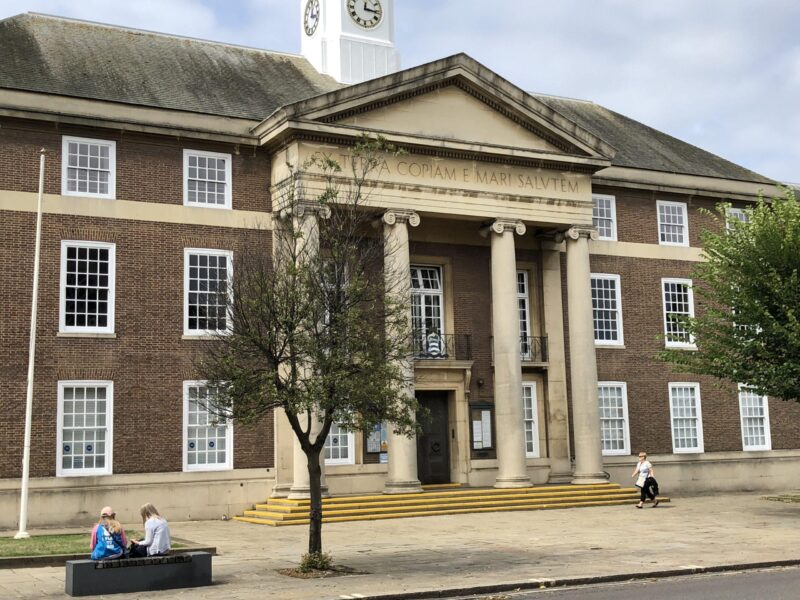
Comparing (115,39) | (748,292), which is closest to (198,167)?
(115,39)

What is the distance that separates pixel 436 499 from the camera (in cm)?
2594

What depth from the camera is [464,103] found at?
95.3ft

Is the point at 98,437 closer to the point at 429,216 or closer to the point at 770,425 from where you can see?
the point at 429,216

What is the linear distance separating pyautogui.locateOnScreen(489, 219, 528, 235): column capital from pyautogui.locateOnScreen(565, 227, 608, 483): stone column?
1862mm

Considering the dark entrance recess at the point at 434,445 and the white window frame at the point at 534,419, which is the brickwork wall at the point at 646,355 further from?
the dark entrance recess at the point at 434,445

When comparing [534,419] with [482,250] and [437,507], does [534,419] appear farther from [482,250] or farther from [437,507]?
[437,507]

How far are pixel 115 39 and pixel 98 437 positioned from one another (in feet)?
40.7

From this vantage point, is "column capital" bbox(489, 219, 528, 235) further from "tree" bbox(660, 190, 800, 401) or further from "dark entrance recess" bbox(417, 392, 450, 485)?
"tree" bbox(660, 190, 800, 401)

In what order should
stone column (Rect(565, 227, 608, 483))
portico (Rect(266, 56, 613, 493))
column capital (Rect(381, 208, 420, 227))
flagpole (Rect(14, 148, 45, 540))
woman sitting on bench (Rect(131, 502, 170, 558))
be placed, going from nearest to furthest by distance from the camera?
woman sitting on bench (Rect(131, 502, 170, 558)) → flagpole (Rect(14, 148, 45, 540)) → column capital (Rect(381, 208, 420, 227)) → portico (Rect(266, 56, 613, 493)) → stone column (Rect(565, 227, 608, 483))

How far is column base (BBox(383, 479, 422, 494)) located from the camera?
1024 inches

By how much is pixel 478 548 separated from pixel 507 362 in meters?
10.1

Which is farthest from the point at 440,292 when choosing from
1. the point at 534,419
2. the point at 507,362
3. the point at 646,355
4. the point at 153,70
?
the point at 153,70

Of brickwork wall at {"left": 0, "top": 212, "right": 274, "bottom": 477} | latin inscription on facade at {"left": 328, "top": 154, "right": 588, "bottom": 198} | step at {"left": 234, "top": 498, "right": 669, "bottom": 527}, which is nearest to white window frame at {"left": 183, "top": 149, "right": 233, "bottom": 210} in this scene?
brickwork wall at {"left": 0, "top": 212, "right": 274, "bottom": 477}

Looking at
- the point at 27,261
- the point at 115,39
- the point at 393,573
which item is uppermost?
the point at 115,39
